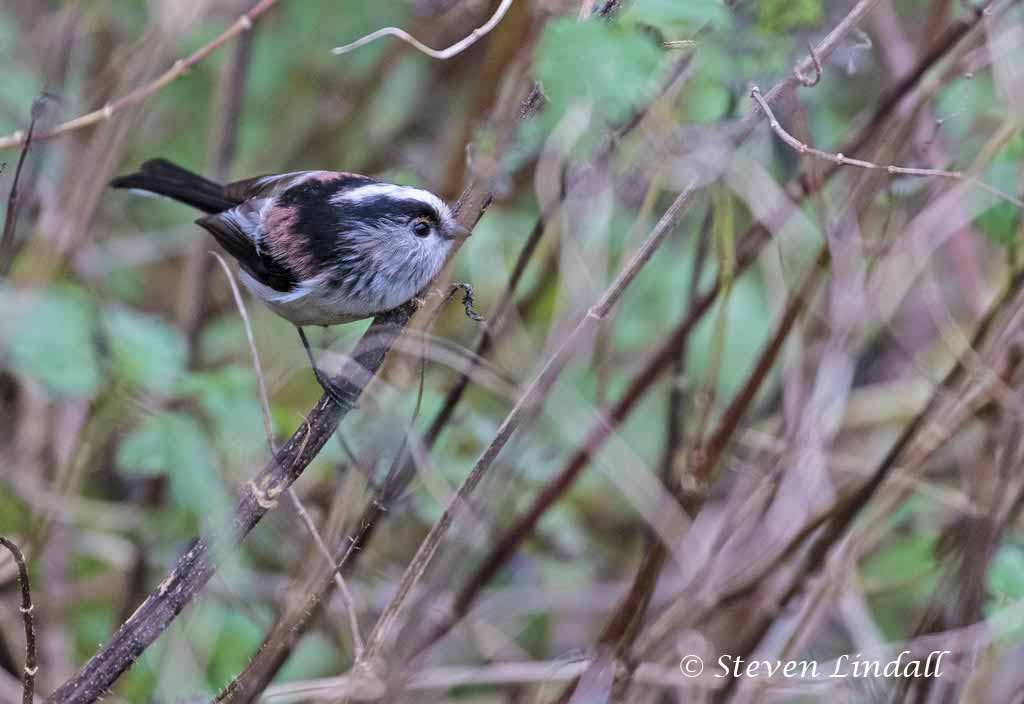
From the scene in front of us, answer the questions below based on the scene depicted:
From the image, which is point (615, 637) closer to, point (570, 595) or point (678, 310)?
point (570, 595)

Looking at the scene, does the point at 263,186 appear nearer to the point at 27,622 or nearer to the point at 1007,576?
the point at 27,622

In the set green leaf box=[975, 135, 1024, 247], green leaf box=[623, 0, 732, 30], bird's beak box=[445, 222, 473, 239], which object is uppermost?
green leaf box=[623, 0, 732, 30]

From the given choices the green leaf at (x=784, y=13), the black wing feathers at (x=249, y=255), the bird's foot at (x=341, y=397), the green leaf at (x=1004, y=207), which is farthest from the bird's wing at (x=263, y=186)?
the green leaf at (x=1004, y=207)

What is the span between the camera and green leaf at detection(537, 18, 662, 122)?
205 centimetres

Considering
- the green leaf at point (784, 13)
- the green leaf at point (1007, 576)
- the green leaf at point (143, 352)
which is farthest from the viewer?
the green leaf at point (143, 352)

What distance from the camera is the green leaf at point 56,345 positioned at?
3.21 m

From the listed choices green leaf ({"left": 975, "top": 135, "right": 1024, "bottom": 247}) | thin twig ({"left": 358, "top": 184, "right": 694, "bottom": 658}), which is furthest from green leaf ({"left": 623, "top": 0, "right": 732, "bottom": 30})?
green leaf ({"left": 975, "top": 135, "right": 1024, "bottom": 247})

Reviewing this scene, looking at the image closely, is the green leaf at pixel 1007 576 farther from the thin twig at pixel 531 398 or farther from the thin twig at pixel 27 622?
the thin twig at pixel 27 622

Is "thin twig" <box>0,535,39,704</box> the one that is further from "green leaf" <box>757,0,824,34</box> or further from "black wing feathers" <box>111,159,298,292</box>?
"green leaf" <box>757,0,824,34</box>

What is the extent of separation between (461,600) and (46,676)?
1.47 meters

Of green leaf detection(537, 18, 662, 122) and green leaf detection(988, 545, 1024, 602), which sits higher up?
green leaf detection(537, 18, 662, 122)

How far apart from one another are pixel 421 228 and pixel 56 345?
4.39 ft

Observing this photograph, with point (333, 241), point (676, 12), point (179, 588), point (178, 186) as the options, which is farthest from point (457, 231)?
point (178, 186)

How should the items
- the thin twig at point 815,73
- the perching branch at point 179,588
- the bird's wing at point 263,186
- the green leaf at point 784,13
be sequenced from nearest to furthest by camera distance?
the perching branch at point 179,588
the thin twig at point 815,73
the green leaf at point 784,13
the bird's wing at point 263,186
